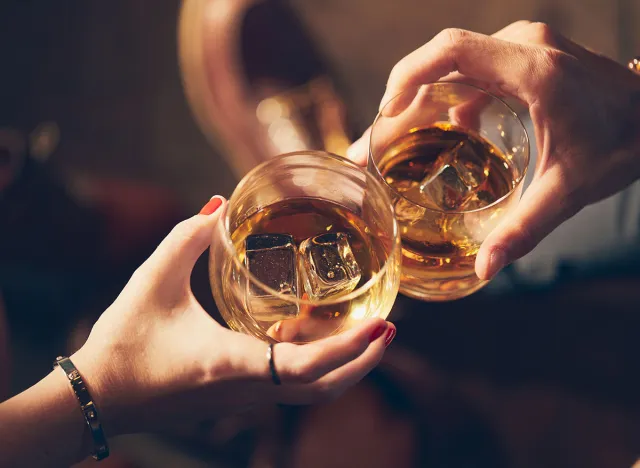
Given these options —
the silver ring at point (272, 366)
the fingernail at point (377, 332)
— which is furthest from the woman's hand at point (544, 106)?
the silver ring at point (272, 366)

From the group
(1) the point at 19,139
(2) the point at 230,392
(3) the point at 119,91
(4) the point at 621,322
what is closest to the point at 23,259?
(1) the point at 19,139

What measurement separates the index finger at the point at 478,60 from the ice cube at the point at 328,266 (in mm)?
254

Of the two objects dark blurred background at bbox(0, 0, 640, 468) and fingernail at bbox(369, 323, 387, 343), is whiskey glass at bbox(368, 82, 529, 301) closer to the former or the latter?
fingernail at bbox(369, 323, 387, 343)

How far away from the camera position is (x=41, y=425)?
2.86ft

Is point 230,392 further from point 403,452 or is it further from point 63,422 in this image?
point 403,452

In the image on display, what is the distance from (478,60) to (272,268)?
19.0 inches

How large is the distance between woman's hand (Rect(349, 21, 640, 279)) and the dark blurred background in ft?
0.99

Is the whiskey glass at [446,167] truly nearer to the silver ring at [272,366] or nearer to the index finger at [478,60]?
the index finger at [478,60]

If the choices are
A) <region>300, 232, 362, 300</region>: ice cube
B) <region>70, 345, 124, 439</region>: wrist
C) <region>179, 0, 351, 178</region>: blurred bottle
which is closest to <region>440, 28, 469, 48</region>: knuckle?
<region>300, 232, 362, 300</region>: ice cube

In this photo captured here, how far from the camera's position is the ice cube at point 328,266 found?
80 cm

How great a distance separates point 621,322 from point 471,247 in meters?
0.76

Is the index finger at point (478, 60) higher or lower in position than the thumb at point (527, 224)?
higher

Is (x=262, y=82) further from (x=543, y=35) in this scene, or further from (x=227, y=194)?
(x=543, y=35)

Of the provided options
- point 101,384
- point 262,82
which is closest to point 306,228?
point 101,384
